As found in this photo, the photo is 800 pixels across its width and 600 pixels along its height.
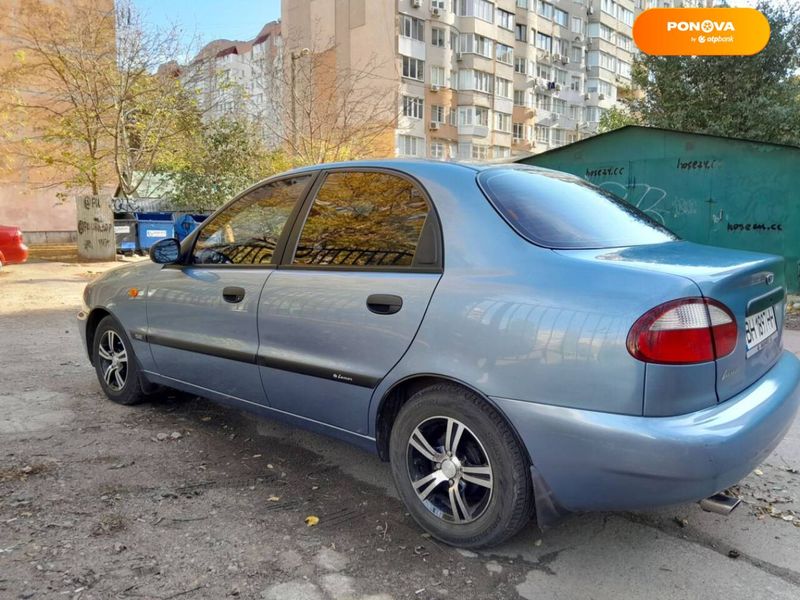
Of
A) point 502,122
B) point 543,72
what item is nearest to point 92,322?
point 502,122

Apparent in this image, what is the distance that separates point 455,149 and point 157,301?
4159cm

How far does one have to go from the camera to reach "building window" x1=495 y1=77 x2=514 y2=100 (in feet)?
148

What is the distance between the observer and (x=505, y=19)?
149 feet

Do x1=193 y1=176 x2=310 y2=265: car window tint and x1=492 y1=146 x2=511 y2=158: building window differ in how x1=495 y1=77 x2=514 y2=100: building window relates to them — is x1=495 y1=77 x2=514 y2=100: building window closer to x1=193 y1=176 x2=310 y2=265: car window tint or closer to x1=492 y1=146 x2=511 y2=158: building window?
x1=492 y1=146 x2=511 y2=158: building window

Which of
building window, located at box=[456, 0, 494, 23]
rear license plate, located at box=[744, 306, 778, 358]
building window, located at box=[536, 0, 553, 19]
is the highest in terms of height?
building window, located at box=[536, 0, 553, 19]

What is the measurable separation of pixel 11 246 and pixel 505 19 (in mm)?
41522

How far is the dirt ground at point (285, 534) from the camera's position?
2.42 metres

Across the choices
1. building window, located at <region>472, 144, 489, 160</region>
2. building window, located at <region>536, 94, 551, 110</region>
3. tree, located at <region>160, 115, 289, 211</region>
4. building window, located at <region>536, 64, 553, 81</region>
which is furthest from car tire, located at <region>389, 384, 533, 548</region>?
building window, located at <region>536, 64, 553, 81</region>

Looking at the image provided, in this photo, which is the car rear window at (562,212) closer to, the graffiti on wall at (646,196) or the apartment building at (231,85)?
the graffiti on wall at (646,196)

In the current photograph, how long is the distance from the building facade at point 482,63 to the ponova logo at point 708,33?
52.3 ft

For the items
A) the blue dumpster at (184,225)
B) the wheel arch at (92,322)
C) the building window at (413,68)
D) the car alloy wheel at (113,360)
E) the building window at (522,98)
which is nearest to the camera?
the car alloy wheel at (113,360)

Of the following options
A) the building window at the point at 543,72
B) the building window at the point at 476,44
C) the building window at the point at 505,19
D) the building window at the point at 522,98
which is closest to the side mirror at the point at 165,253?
the building window at the point at 476,44

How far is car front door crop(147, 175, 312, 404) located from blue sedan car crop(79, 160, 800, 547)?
0.02 m

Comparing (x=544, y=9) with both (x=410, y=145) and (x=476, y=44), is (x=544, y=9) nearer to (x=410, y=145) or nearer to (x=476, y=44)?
(x=476, y=44)
